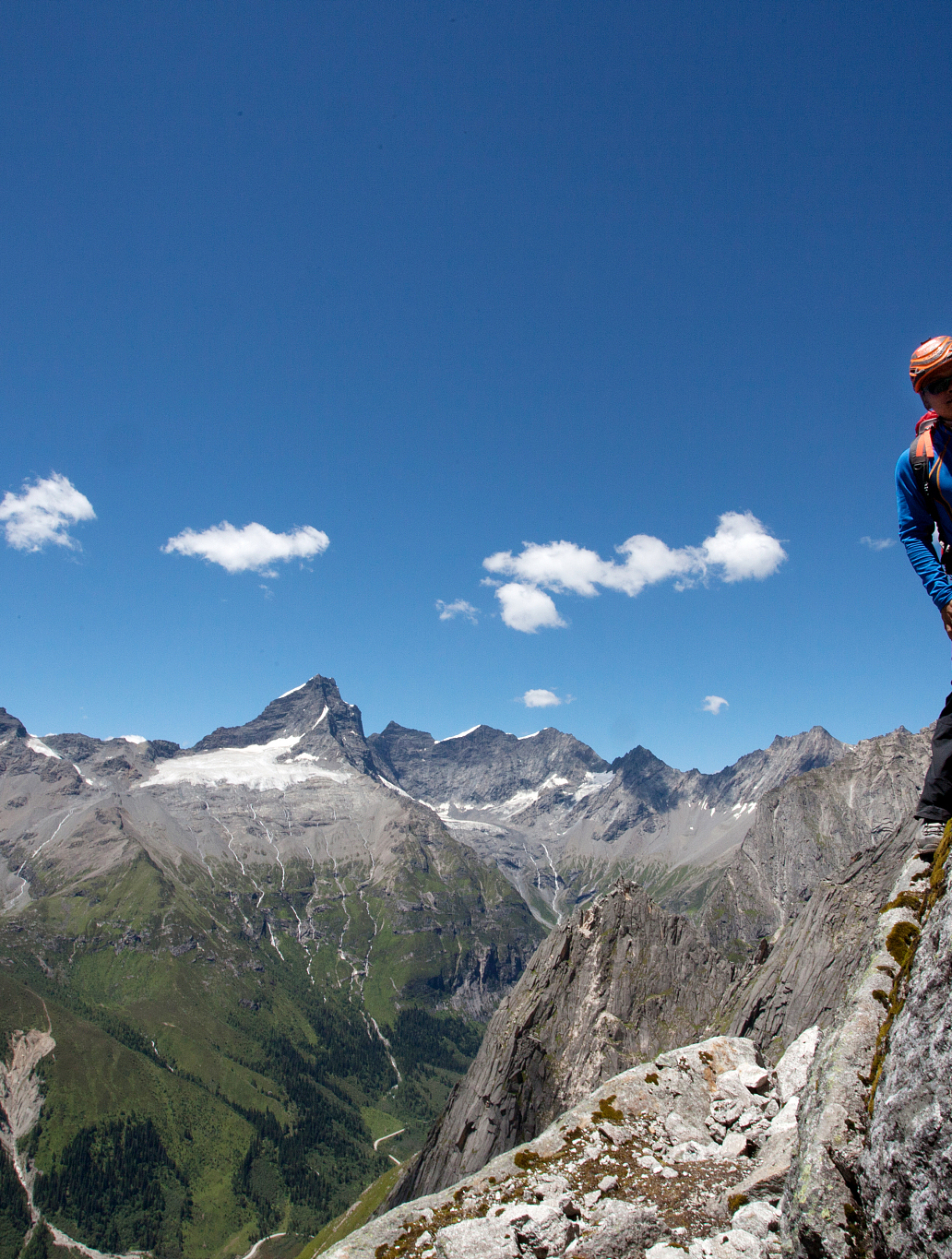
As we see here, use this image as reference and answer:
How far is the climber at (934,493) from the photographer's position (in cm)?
860

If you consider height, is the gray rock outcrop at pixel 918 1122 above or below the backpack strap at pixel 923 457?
below

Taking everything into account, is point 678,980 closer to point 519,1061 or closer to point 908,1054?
point 519,1061

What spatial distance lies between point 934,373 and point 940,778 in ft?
19.6

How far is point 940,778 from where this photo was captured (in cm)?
1003

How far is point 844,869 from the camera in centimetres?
4931

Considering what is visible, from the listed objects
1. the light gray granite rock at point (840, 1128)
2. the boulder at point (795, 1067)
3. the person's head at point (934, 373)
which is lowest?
the boulder at point (795, 1067)

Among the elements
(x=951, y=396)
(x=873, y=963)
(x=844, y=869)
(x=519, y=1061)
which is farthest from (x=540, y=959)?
(x=951, y=396)

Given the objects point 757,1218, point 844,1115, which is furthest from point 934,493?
point 757,1218

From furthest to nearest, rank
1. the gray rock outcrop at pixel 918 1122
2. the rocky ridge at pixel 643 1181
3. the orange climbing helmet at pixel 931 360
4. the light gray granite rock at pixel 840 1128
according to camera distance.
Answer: the rocky ridge at pixel 643 1181 < the orange climbing helmet at pixel 931 360 < the light gray granite rock at pixel 840 1128 < the gray rock outcrop at pixel 918 1122

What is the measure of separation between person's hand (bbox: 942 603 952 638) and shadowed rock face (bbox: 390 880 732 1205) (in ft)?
182

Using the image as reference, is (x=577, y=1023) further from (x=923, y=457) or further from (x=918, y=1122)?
(x=923, y=457)

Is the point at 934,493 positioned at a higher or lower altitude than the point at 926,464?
lower

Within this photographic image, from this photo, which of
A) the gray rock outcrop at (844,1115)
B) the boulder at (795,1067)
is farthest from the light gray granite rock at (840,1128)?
the boulder at (795,1067)

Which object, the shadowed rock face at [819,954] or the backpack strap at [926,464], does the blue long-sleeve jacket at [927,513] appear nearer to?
the backpack strap at [926,464]
